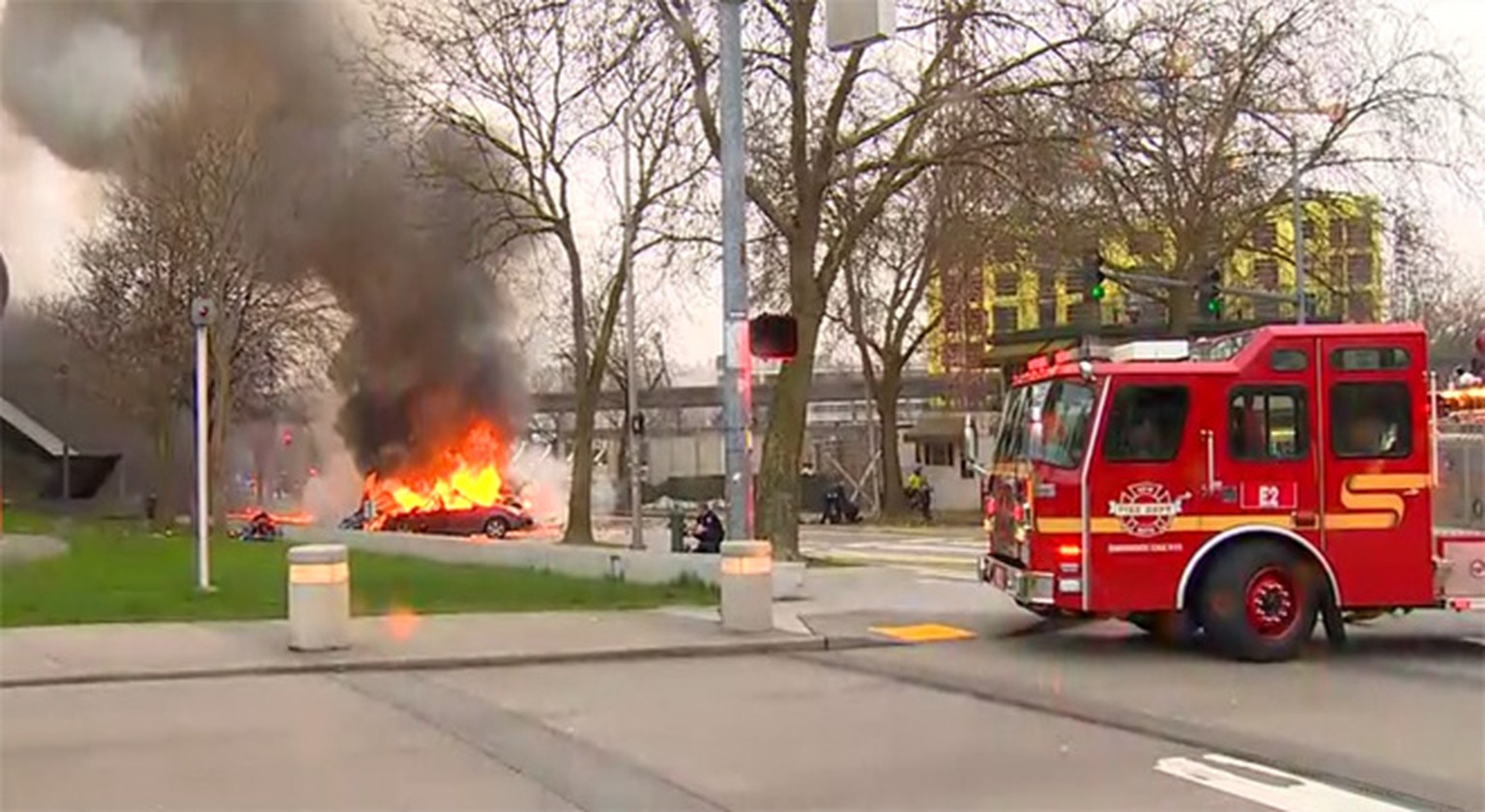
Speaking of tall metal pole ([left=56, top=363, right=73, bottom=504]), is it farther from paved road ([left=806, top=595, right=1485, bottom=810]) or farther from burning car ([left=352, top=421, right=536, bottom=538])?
paved road ([left=806, top=595, right=1485, bottom=810])

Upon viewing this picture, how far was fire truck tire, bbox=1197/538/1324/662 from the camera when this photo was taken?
12.1 m

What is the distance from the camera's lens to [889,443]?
45.5 metres

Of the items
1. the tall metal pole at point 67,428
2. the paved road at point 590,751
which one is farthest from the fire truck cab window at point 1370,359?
the tall metal pole at point 67,428

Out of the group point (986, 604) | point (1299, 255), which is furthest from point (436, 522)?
point (986, 604)

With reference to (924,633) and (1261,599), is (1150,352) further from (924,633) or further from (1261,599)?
(924,633)

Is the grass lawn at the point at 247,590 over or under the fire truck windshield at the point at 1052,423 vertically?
under

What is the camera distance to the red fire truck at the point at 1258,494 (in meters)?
12.0

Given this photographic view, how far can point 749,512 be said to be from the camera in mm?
14906

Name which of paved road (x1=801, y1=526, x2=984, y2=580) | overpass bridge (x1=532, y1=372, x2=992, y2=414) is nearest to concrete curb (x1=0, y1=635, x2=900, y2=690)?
paved road (x1=801, y1=526, x2=984, y2=580)

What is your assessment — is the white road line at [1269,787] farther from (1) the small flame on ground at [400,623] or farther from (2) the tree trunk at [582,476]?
(2) the tree trunk at [582,476]

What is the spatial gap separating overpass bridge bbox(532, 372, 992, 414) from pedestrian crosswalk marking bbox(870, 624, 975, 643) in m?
58.6

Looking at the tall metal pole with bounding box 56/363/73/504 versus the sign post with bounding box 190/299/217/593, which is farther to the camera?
the tall metal pole with bounding box 56/363/73/504

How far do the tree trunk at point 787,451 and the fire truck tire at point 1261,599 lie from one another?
1068cm

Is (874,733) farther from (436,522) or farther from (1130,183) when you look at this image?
(436,522)
